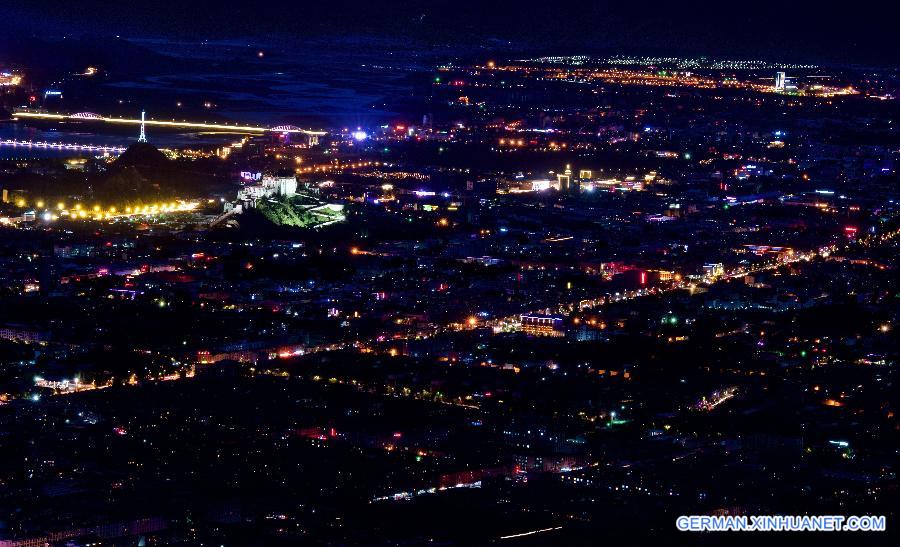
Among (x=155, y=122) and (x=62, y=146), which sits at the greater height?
(x=62, y=146)

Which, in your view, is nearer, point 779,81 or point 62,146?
point 62,146

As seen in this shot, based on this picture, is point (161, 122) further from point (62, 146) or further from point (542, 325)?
point (542, 325)

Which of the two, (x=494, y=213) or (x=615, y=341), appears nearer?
(x=615, y=341)

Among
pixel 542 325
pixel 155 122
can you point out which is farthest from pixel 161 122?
pixel 542 325

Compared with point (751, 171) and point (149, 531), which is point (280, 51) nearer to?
point (751, 171)

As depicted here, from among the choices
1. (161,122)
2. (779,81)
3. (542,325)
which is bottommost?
(161,122)

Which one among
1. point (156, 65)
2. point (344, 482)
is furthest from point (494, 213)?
point (156, 65)

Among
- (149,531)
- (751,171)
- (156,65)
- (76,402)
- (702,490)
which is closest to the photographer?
(149,531)

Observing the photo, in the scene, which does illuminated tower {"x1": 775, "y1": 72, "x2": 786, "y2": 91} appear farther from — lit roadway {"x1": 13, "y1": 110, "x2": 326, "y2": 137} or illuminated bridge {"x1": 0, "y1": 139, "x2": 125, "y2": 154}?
illuminated bridge {"x1": 0, "y1": 139, "x2": 125, "y2": 154}

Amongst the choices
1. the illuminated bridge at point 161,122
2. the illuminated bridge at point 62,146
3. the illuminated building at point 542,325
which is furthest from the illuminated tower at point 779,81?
the illuminated building at point 542,325

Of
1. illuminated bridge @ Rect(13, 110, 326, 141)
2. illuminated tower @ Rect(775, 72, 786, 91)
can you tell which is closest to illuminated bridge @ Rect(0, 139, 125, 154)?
illuminated bridge @ Rect(13, 110, 326, 141)

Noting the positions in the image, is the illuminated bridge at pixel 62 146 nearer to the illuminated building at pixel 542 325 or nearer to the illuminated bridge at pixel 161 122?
the illuminated bridge at pixel 161 122
